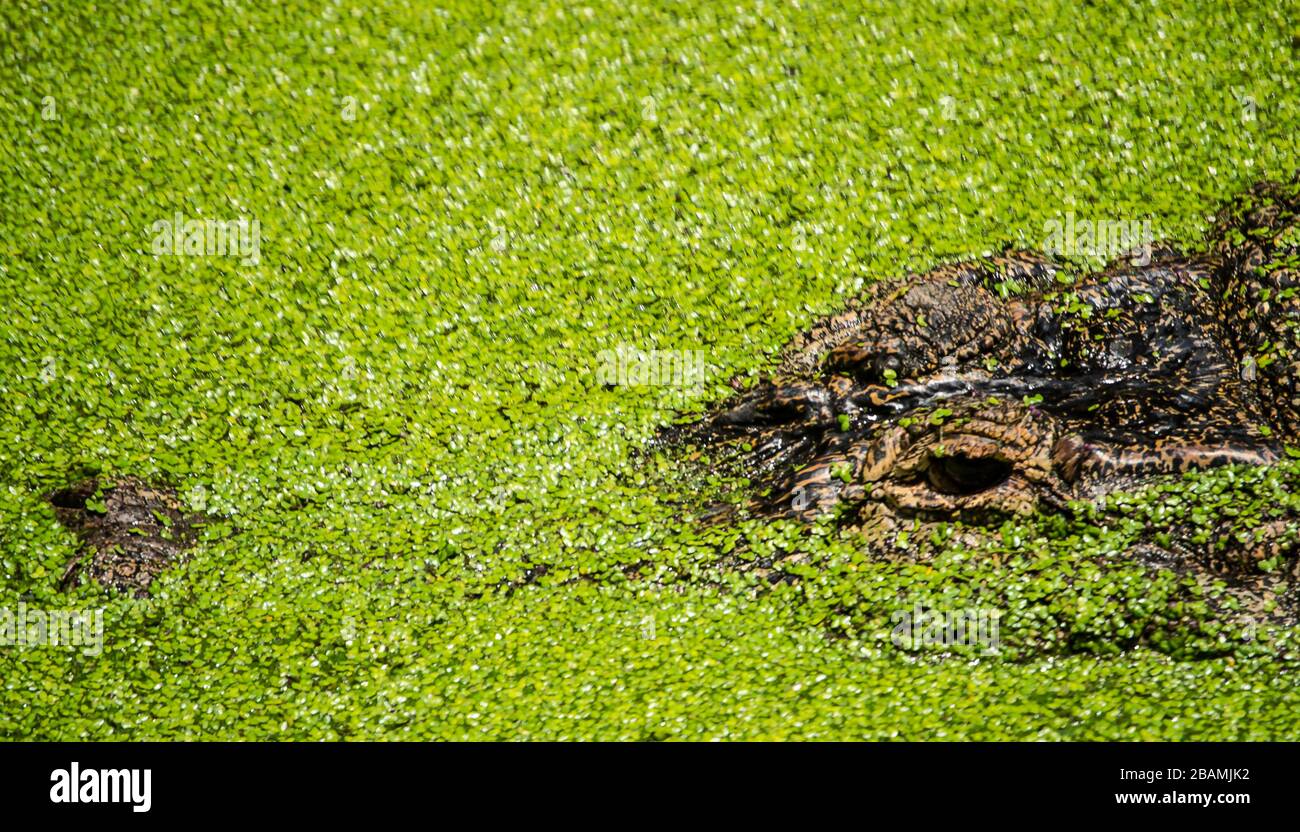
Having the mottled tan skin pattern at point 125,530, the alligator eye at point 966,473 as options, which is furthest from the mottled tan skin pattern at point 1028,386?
the mottled tan skin pattern at point 125,530

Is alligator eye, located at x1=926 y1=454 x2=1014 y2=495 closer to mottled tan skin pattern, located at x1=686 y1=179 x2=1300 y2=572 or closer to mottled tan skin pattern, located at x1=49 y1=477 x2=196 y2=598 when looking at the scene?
mottled tan skin pattern, located at x1=686 y1=179 x2=1300 y2=572

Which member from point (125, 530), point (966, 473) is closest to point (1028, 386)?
point (966, 473)

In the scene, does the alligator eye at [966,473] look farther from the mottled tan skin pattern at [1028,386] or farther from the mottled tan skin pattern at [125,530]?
the mottled tan skin pattern at [125,530]

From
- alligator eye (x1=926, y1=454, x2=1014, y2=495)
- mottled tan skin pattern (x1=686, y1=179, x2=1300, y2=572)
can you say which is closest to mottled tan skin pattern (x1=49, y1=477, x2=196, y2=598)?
mottled tan skin pattern (x1=686, y1=179, x2=1300, y2=572)

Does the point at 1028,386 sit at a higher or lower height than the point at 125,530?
higher

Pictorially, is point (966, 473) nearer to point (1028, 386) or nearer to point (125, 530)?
point (1028, 386)
